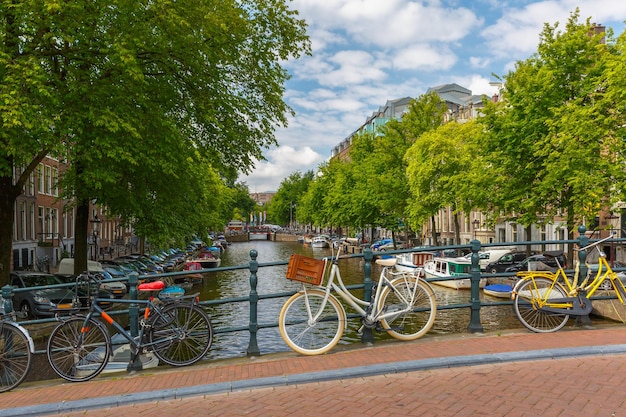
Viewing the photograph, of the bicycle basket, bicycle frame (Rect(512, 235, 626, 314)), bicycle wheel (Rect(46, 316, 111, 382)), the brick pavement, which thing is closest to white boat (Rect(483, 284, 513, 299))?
bicycle frame (Rect(512, 235, 626, 314))

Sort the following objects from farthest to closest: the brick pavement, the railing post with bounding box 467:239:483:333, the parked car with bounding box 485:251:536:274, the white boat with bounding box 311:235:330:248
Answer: the white boat with bounding box 311:235:330:248 < the parked car with bounding box 485:251:536:274 < the railing post with bounding box 467:239:483:333 < the brick pavement

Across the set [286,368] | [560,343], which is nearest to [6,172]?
[286,368]

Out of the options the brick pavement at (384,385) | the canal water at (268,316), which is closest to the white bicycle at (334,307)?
the brick pavement at (384,385)

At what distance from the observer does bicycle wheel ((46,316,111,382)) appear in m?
6.70

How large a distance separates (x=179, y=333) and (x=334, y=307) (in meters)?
2.04

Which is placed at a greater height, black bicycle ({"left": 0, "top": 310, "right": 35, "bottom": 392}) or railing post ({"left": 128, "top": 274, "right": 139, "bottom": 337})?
railing post ({"left": 128, "top": 274, "right": 139, "bottom": 337})

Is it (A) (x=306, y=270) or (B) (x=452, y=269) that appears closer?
(A) (x=306, y=270)

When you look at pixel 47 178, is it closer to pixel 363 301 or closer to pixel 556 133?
pixel 556 133

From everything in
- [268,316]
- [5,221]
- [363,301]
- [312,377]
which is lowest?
[268,316]

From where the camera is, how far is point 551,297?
7656mm

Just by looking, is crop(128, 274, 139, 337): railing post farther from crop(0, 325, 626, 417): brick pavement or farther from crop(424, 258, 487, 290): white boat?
crop(424, 258, 487, 290): white boat

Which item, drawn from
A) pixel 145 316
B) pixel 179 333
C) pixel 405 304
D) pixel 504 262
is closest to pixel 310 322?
pixel 405 304

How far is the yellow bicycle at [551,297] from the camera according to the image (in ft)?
24.9

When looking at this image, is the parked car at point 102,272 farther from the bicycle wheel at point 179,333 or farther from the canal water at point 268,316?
the bicycle wheel at point 179,333
